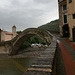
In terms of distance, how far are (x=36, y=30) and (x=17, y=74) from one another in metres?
8.10

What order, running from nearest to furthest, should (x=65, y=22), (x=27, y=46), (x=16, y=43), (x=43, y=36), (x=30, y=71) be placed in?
(x=30, y=71) → (x=43, y=36) → (x=65, y=22) → (x=16, y=43) → (x=27, y=46)

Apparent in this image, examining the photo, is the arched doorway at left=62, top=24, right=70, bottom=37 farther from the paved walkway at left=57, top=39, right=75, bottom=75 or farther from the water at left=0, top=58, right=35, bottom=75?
the paved walkway at left=57, top=39, right=75, bottom=75

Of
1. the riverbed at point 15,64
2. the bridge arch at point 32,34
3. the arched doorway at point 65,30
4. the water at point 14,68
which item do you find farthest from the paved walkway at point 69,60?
the arched doorway at point 65,30

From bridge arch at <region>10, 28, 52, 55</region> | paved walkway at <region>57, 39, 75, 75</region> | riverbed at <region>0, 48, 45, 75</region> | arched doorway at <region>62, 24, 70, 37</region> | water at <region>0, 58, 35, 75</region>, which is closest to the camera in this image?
paved walkway at <region>57, 39, 75, 75</region>

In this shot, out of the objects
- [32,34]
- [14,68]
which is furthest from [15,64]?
[32,34]

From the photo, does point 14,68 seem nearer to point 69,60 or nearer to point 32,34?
point 32,34

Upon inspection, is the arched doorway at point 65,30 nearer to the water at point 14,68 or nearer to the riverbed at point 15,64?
the riverbed at point 15,64

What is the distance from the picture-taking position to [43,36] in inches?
541

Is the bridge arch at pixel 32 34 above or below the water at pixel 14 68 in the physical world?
above

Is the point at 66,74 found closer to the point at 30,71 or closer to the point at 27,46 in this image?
the point at 30,71

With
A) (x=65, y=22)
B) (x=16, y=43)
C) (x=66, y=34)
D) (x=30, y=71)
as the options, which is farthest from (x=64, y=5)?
(x=30, y=71)

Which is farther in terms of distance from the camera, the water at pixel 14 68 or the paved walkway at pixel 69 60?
the water at pixel 14 68

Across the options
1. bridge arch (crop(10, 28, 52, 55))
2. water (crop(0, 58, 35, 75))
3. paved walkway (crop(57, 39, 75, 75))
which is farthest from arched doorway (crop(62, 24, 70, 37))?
paved walkway (crop(57, 39, 75, 75))

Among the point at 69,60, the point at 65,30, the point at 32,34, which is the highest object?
the point at 65,30
